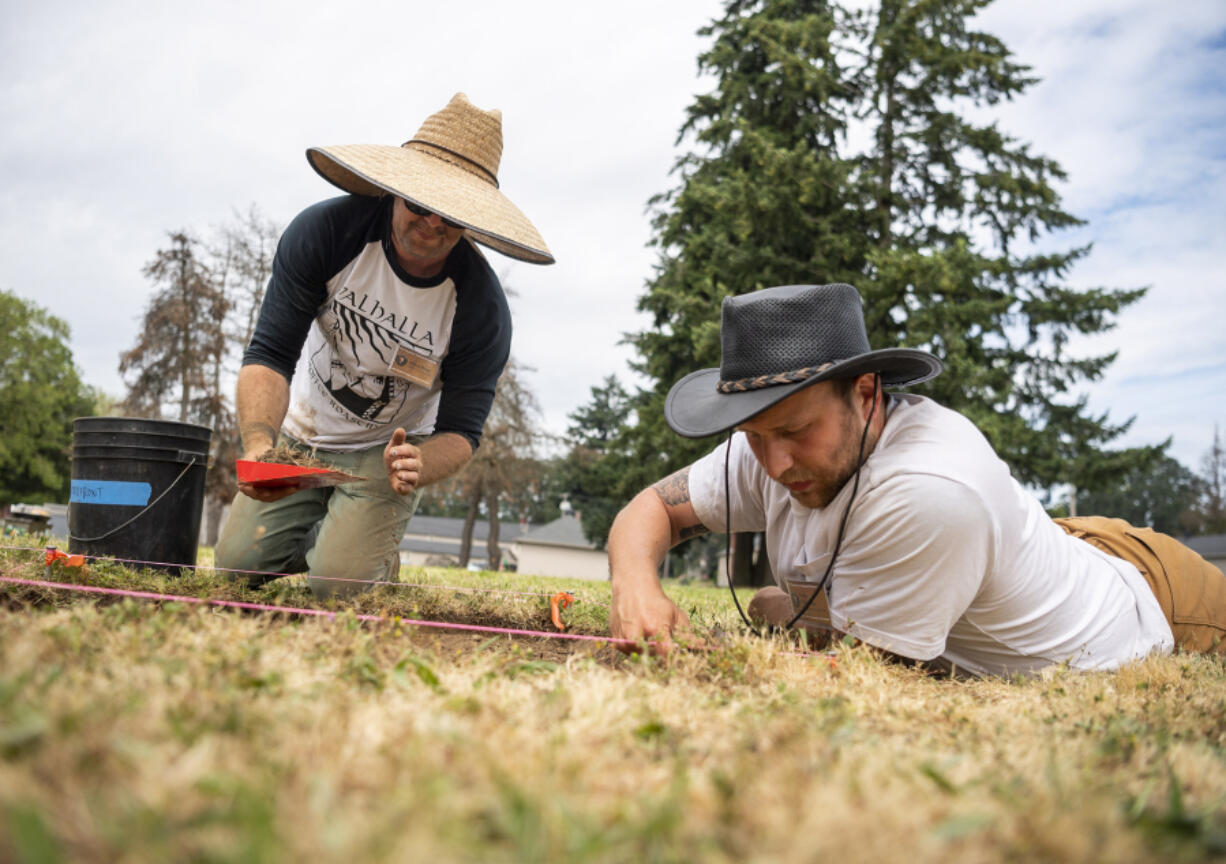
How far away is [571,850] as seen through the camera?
0.88 metres

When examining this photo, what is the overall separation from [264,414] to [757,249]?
14.3 meters

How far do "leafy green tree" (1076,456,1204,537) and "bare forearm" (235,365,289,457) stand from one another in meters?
63.0

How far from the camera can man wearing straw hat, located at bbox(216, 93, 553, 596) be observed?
3514mm

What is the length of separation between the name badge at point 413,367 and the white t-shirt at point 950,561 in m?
1.52

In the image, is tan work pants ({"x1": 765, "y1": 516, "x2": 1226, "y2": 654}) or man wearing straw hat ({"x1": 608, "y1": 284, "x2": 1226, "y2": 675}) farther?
tan work pants ({"x1": 765, "y1": 516, "x2": 1226, "y2": 654})

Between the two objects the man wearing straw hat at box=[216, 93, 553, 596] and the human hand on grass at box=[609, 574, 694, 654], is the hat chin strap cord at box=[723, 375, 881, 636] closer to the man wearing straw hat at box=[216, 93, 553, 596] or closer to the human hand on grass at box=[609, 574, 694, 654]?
the human hand on grass at box=[609, 574, 694, 654]

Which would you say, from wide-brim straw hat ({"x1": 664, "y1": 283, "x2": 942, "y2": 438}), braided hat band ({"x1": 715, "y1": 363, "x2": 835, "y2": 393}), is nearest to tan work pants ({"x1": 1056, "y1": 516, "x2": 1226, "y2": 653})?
wide-brim straw hat ({"x1": 664, "y1": 283, "x2": 942, "y2": 438})

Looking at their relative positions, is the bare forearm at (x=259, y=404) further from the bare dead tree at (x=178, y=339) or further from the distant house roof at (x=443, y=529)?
the distant house roof at (x=443, y=529)

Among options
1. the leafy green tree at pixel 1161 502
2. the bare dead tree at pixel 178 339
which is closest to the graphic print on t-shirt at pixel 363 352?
the bare dead tree at pixel 178 339

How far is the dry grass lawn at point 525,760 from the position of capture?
88 centimetres

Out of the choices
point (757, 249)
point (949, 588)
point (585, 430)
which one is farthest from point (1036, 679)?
point (585, 430)

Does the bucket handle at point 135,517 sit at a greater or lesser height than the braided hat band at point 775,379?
lesser

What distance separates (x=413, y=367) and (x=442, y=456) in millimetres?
445

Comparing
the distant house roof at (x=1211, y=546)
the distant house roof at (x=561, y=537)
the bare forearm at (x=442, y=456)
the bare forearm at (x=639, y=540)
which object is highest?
the bare forearm at (x=442, y=456)
